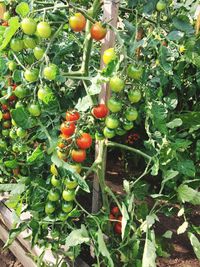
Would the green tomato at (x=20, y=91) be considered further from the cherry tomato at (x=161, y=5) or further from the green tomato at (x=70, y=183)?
the cherry tomato at (x=161, y=5)

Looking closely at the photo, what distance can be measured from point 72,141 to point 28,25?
0.38 meters

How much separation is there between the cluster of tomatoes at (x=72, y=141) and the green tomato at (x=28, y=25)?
0.29 metres

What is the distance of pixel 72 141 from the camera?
1149 mm

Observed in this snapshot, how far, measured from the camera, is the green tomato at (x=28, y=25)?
1022 millimetres

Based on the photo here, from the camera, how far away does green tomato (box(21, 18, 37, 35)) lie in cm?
102

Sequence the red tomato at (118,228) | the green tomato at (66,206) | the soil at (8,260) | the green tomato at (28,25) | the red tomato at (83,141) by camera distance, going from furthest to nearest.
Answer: the soil at (8,260), the red tomato at (118,228), the green tomato at (66,206), the red tomato at (83,141), the green tomato at (28,25)

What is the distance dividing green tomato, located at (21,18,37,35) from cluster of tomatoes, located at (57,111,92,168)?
0.95ft

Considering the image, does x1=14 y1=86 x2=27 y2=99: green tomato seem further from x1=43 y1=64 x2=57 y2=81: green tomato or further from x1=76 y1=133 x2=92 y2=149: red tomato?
x1=76 y1=133 x2=92 y2=149: red tomato

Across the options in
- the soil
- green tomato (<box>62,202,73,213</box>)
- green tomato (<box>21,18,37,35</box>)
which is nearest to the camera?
green tomato (<box>21,18,37,35</box>)

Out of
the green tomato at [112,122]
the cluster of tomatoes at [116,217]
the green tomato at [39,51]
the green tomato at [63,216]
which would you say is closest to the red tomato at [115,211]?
the cluster of tomatoes at [116,217]

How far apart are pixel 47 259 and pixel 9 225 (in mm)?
350

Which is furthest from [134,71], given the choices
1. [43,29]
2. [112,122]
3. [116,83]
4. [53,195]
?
[53,195]

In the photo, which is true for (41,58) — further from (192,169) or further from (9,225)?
(9,225)

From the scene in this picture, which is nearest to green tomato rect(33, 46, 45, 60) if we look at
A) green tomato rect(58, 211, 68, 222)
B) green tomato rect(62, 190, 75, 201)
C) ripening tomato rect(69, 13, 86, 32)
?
ripening tomato rect(69, 13, 86, 32)
